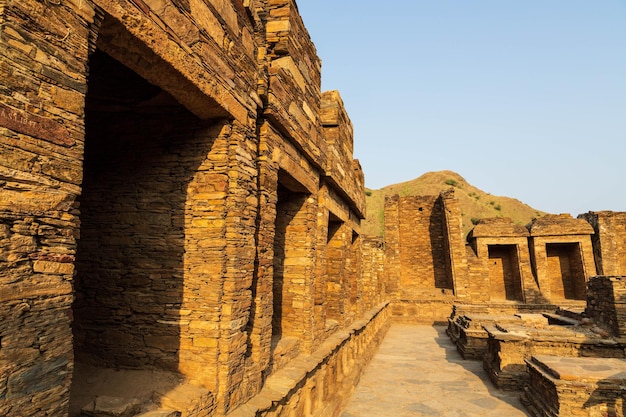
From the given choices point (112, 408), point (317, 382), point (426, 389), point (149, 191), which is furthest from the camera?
point (426, 389)

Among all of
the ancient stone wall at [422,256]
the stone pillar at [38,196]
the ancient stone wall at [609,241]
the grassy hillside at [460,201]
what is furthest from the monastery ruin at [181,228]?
the grassy hillside at [460,201]

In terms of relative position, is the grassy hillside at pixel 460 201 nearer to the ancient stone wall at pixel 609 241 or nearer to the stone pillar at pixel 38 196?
the ancient stone wall at pixel 609 241

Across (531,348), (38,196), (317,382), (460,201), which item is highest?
(460,201)

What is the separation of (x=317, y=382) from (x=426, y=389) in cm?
334

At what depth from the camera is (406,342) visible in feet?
45.1

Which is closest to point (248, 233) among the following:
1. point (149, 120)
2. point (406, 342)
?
point (149, 120)

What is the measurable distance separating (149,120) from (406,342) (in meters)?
12.3

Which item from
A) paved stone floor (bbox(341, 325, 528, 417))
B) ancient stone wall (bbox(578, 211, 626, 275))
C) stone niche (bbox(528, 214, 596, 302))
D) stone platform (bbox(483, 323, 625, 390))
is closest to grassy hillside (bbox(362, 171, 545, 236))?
stone niche (bbox(528, 214, 596, 302))

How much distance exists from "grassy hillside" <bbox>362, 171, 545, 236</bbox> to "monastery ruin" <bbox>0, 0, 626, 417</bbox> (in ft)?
90.9

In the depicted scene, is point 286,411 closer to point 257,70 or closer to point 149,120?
point 149,120

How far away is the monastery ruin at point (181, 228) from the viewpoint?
1835mm

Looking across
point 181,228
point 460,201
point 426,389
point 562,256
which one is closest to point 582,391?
point 426,389

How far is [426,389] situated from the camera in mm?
7965

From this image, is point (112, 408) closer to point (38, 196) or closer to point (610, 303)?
point (38, 196)
